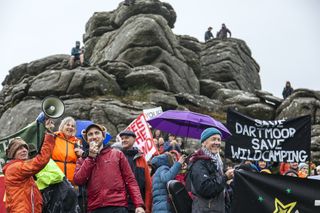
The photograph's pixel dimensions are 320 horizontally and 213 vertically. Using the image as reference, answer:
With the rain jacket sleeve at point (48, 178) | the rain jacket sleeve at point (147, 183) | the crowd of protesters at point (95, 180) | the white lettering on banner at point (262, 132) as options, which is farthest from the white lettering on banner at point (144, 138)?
the rain jacket sleeve at point (48, 178)

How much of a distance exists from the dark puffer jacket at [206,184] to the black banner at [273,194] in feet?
0.70

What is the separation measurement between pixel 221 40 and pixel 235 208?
132ft

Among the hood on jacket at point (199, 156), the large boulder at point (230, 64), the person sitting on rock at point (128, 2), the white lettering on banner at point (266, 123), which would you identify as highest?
the person sitting on rock at point (128, 2)

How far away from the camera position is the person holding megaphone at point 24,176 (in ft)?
21.7

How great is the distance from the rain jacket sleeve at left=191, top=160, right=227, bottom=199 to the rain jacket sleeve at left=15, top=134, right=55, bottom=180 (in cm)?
191

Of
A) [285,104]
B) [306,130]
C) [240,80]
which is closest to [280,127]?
[306,130]

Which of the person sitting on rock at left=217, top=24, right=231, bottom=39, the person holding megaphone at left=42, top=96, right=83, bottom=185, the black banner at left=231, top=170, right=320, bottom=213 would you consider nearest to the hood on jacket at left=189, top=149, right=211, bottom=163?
the black banner at left=231, top=170, right=320, bottom=213

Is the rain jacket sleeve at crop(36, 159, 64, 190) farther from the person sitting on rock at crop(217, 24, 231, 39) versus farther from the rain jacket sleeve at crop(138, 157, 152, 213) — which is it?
the person sitting on rock at crop(217, 24, 231, 39)

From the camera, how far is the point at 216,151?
7.17 m

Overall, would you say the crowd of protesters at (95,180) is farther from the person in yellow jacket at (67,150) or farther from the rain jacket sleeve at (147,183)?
the person in yellow jacket at (67,150)

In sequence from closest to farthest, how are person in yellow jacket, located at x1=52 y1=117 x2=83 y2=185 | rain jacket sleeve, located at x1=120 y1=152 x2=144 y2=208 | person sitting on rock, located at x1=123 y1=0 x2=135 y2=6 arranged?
rain jacket sleeve, located at x1=120 y1=152 x2=144 y2=208, person in yellow jacket, located at x1=52 y1=117 x2=83 y2=185, person sitting on rock, located at x1=123 y1=0 x2=135 y2=6

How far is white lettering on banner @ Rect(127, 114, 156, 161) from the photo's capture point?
12812 millimetres

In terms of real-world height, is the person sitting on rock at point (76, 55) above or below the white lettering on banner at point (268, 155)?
above

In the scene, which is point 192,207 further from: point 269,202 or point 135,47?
point 135,47
